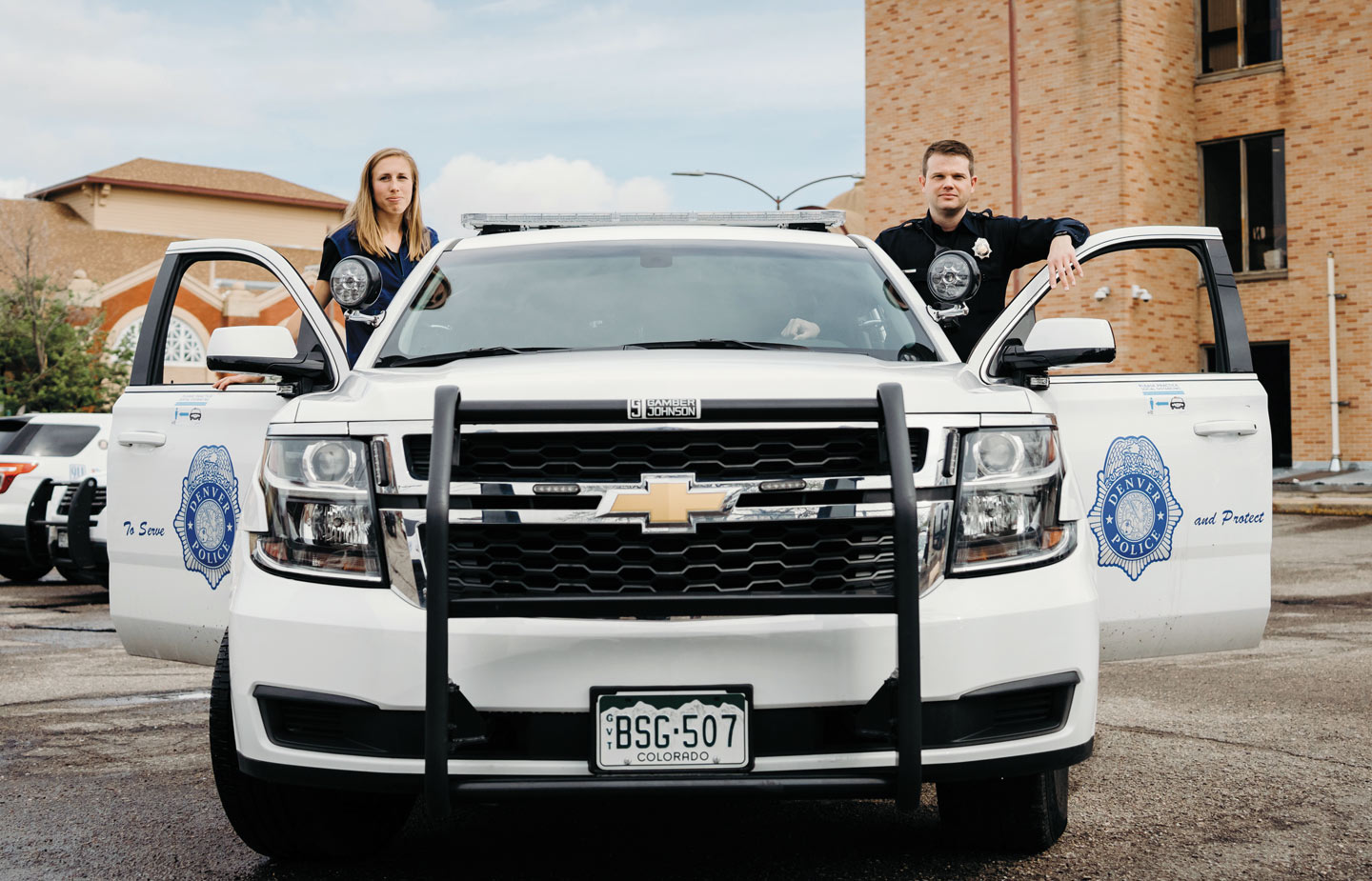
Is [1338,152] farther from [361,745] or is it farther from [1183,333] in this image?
[361,745]

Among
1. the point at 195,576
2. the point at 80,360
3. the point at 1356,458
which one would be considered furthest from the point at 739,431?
the point at 80,360

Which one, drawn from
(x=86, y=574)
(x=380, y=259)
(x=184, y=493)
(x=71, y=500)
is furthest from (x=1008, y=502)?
(x=71, y=500)

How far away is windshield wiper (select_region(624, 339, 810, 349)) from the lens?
4109 mm

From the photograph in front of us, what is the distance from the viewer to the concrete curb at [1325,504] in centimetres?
1953

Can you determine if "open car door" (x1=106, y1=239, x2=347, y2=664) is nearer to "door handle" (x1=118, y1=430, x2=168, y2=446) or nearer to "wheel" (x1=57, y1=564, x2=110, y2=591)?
"door handle" (x1=118, y1=430, x2=168, y2=446)

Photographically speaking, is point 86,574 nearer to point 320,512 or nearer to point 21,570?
point 21,570

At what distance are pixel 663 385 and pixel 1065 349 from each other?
1364 millimetres

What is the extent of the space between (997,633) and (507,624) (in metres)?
1.11

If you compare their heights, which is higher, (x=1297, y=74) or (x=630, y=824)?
(x=1297, y=74)

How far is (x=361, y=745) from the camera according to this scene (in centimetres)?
320

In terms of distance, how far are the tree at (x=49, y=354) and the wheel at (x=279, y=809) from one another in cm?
4013

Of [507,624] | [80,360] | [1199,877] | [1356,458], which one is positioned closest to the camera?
[507,624]

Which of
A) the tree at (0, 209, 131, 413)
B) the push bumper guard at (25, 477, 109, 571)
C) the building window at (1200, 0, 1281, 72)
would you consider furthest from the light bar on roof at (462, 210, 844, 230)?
the tree at (0, 209, 131, 413)

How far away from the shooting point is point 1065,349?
3980 mm
